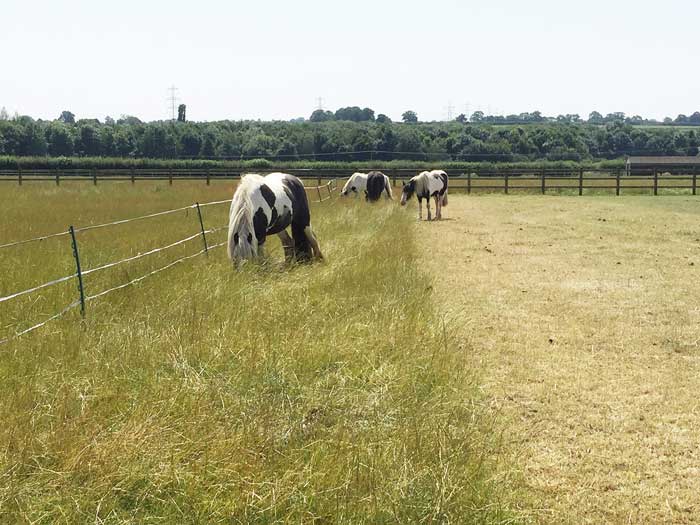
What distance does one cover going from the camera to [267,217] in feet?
29.1

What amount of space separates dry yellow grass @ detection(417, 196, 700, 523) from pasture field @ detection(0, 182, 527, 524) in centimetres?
34

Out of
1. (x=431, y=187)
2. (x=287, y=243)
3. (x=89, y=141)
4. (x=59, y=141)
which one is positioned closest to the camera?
(x=287, y=243)

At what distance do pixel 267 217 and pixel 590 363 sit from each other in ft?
14.9

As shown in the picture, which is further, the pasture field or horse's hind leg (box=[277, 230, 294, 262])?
horse's hind leg (box=[277, 230, 294, 262])

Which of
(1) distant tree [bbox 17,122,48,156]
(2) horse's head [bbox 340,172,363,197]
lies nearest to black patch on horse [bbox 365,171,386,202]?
(2) horse's head [bbox 340,172,363,197]

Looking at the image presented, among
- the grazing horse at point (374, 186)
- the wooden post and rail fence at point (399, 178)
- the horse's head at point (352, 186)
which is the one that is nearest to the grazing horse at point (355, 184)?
the horse's head at point (352, 186)

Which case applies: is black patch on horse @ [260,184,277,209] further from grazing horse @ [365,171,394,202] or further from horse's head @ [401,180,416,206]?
grazing horse @ [365,171,394,202]

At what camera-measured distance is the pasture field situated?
313cm

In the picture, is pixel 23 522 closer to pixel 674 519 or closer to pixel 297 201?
pixel 674 519

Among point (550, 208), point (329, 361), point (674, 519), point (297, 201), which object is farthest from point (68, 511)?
point (550, 208)

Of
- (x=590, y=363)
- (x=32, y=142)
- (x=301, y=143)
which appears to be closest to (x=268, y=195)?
(x=590, y=363)

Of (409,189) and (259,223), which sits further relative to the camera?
(409,189)

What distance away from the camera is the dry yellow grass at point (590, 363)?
3.78 m

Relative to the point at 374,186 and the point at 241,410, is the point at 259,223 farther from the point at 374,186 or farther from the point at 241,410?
the point at 374,186
